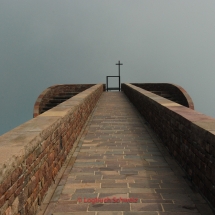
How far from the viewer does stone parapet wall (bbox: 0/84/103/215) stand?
2391 millimetres

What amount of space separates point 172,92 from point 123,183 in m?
16.3

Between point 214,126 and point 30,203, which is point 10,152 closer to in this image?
point 30,203

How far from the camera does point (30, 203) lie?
3.01 meters

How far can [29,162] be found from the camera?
9.65 feet

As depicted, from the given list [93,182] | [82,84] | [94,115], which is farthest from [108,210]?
[82,84]

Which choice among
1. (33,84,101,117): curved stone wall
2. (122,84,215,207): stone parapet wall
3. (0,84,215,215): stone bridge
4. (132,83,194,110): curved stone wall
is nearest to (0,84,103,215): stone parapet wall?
(0,84,215,215): stone bridge

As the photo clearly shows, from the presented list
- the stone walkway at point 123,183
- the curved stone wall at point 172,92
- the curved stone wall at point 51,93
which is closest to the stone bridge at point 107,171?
the stone walkway at point 123,183

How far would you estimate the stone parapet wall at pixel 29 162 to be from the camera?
2.39 meters

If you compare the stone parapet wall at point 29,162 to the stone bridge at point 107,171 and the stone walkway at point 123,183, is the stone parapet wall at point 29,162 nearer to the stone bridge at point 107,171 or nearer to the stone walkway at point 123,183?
the stone bridge at point 107,171

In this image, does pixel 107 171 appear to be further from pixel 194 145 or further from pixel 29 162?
pixel 29 162

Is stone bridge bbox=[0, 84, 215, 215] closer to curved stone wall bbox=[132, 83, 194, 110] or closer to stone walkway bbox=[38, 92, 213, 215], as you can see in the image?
stone walkway bbox=[38, 92, 213, 215]

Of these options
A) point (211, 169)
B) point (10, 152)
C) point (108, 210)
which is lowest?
point (108, 210)

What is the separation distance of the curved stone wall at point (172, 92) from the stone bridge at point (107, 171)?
11607 mm

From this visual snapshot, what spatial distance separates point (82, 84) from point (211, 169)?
19.0 meters
